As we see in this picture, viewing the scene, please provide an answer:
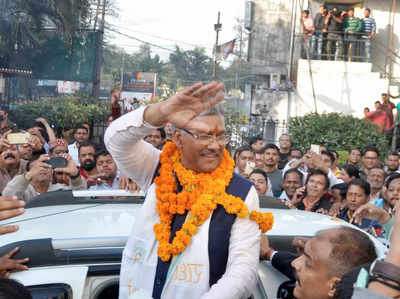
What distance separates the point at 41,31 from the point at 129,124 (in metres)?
15.3

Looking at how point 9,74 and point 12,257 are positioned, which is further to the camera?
point 9,74

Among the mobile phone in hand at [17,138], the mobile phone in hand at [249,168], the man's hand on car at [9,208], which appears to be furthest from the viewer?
the mobile phone in hand at [249,168]

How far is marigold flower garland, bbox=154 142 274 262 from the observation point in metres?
2.40

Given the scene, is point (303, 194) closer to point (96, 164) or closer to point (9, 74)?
point (96, 164)

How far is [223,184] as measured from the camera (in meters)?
2.51

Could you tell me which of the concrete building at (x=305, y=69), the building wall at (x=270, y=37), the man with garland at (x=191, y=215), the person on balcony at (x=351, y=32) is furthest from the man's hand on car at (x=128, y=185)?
the building wall at (x=270, y=37)

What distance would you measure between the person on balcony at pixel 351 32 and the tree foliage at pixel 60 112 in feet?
29.1

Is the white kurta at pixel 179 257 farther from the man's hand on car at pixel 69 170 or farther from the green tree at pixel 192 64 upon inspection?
the green tree at pixel 192 64

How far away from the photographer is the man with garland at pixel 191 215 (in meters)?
2.31

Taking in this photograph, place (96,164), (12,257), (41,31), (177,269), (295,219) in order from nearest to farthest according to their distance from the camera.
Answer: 1. (12,257)
2. (177,269)
3. (295,219)
4. (96,164)
5. (41,31)

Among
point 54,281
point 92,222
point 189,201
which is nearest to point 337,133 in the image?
point 189,201

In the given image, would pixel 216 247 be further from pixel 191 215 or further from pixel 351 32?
pixel 351 32

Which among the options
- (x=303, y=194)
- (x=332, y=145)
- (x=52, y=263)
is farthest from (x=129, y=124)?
(x=332, y=145)

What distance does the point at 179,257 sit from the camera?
2.40 m
